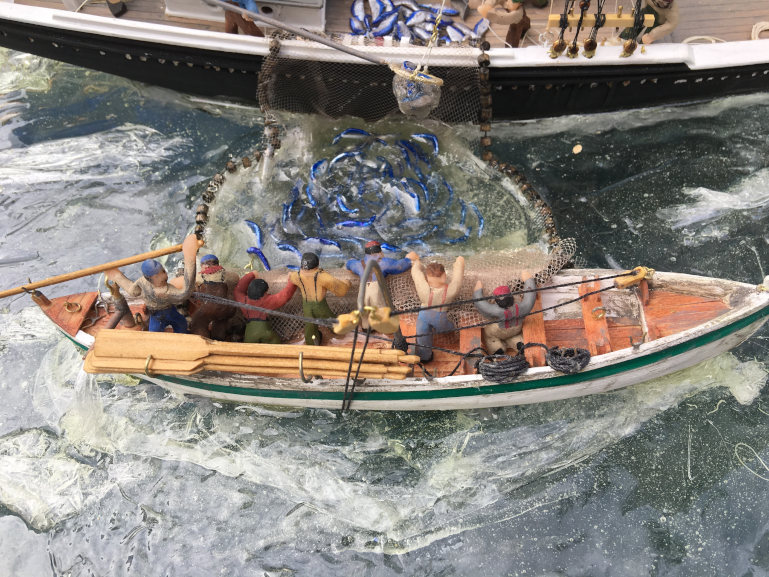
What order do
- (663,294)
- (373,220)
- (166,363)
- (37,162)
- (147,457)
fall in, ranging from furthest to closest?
(37,162), (373,220), (147,457), (663,294), (166,363)

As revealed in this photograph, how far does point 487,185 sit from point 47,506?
20.4 feet

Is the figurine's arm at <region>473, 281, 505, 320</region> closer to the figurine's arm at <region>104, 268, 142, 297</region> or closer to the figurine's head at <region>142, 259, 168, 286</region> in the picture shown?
the figurine's head at <region>142, 259, 168, 286</region>

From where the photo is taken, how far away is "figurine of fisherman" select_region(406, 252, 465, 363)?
564 cm

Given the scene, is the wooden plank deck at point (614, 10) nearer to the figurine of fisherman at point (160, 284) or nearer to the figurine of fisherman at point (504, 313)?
the figurine of fisherman at point (504, 313)

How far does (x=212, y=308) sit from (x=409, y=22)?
4.25 m

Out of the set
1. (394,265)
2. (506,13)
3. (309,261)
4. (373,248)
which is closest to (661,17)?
(506,13)

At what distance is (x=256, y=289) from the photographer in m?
5.80

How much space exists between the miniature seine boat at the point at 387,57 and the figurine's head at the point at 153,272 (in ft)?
9.01

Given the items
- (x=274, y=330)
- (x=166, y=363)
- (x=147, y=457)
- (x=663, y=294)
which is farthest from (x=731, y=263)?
(x=147, y=457)

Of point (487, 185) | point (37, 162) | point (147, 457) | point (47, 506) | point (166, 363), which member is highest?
point (487, 185)

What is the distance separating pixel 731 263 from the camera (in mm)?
7328

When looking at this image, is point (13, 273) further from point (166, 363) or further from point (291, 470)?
point (291, 470)

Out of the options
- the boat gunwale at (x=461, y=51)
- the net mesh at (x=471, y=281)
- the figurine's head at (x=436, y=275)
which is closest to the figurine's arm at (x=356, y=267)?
the net mesh at (x=471, y=281)

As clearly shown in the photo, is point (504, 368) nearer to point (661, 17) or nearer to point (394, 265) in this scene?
point (394, 265)
